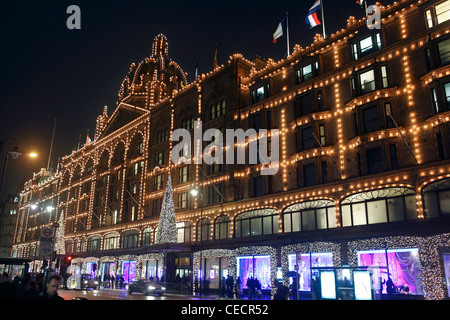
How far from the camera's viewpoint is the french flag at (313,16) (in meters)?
35.0

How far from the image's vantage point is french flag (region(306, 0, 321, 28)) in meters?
35.0

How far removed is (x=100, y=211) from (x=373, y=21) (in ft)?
175

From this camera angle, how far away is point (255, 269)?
121 ft

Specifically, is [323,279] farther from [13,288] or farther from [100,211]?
[100,211]

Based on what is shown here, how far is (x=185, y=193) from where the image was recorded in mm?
49281

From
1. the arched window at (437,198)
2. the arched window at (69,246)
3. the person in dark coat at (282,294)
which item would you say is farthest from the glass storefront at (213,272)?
the arched window at (69,246)

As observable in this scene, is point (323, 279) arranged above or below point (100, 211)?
below

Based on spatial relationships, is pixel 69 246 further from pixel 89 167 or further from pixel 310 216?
pixel 310 216

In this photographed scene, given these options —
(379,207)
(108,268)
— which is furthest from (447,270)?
(108,268)

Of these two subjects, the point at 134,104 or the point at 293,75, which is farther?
the point at 134,104

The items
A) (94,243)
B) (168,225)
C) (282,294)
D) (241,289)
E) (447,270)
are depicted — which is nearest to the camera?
(282,294)

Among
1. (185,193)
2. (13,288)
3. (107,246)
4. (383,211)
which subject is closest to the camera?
(13,288)

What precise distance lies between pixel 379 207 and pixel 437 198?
13.9ft
